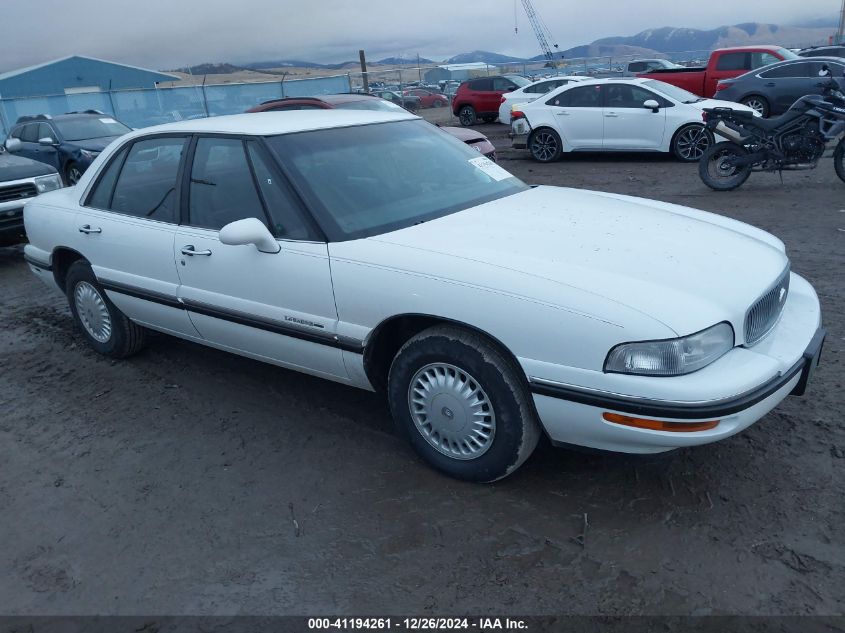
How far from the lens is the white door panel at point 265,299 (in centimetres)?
337

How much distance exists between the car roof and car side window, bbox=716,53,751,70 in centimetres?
1565

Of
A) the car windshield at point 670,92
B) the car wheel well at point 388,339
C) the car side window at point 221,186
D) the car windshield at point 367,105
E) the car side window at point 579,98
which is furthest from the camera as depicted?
the car side window at point 579,98

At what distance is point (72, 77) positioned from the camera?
48.9 m

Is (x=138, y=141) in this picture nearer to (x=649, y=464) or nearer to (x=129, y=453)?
(x=129, y=453)

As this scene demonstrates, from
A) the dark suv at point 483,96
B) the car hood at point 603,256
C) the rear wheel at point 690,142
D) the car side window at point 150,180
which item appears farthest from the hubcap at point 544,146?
the car side window at point 150,180

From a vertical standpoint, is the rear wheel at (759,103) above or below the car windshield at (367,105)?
below

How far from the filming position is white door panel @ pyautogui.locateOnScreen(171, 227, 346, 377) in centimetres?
337

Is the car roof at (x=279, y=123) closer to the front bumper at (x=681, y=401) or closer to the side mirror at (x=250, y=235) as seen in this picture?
the side mirror at (x=250, y=235)

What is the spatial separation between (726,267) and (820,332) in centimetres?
59

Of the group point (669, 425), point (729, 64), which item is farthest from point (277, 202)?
point (729, 64)

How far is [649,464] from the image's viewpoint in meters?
3.31

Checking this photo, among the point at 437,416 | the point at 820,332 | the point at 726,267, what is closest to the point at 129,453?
the point at 437,416

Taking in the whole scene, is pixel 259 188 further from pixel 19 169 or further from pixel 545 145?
pixel 545 145

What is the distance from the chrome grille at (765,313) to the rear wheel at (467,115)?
19023mm
